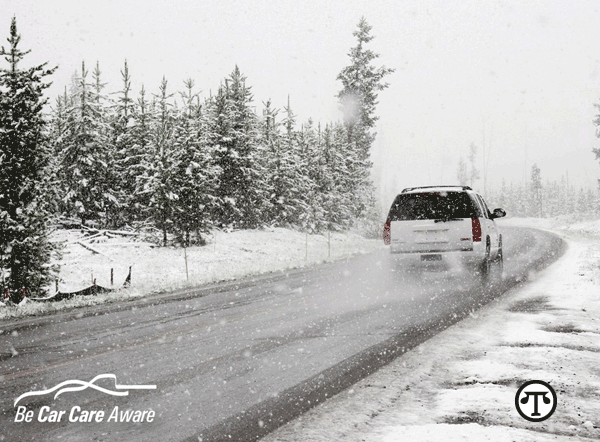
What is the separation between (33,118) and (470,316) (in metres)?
13.8

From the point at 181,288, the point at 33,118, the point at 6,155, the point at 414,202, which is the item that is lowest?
the point at 181,288

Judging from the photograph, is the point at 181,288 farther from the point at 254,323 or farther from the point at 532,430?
the point at 532,430

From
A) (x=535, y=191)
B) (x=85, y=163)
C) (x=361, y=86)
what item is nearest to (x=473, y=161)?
(x=535, y=191)

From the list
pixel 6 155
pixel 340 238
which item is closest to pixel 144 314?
pixel 6 155

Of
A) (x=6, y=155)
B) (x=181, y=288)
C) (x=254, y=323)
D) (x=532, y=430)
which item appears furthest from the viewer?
(x=6, y=155)

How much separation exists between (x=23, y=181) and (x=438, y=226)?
1198cm

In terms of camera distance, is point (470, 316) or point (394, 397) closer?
point (394, 397)

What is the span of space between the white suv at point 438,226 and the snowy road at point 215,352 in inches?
32.3

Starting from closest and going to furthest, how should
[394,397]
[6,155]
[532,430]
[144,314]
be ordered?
1. [532,430]
2. [394,397]
3. [144,314]
4. [6,155]

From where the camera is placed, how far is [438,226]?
40.8 feet

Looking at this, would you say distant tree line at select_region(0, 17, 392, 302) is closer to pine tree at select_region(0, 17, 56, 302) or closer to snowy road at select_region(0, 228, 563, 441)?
pine tree at select_region(0, 17, 56, 302)

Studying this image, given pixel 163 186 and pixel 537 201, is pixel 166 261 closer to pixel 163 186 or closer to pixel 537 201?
pixel 163 186

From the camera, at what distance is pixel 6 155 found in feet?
50.6

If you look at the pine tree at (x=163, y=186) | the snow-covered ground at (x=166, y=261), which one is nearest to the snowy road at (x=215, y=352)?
the snow-covered ground at (x=166, y=261)
